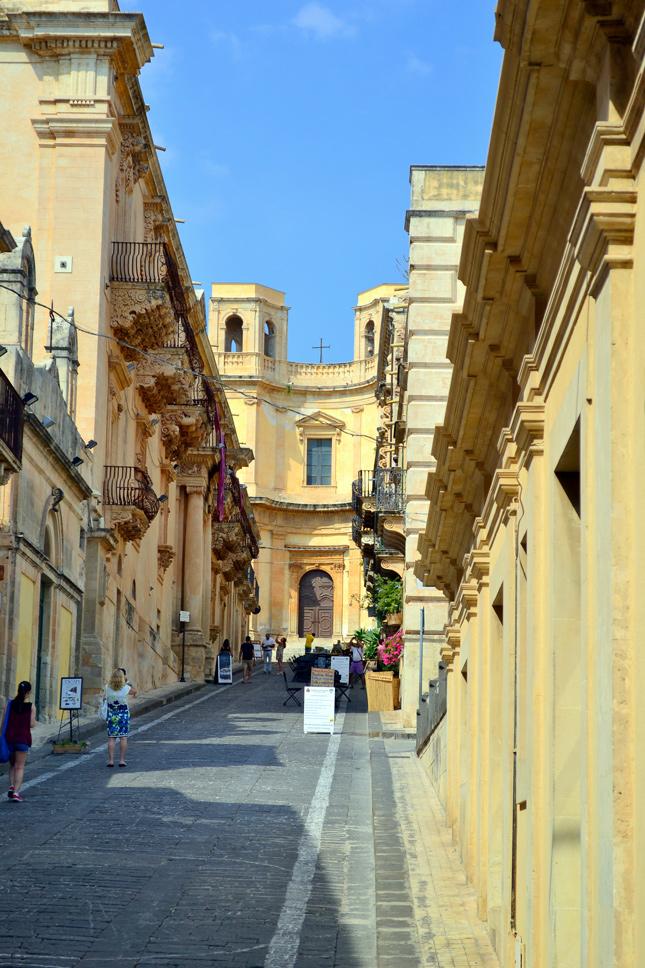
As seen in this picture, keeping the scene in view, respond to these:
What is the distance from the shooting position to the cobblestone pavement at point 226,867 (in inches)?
362

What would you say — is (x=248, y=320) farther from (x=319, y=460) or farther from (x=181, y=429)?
(x=181, y=429)

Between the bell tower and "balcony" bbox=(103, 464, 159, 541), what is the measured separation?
133 ft

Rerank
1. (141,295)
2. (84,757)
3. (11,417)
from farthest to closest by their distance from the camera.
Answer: (141,295), (84,757), (11,417)

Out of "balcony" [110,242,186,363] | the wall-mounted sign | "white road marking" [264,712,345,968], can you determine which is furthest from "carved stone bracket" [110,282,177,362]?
"white road marking" [264,712,345,968]

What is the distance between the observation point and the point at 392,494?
115 ft

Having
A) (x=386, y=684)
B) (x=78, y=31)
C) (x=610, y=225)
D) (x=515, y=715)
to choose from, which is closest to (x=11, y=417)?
(x=515, y=715)

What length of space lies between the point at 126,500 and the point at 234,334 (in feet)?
143

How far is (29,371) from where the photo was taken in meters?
22.5

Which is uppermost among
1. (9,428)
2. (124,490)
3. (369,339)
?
(369,339)

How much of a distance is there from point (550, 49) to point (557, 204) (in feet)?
4.37

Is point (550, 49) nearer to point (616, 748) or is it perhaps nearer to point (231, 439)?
point (616, 748)

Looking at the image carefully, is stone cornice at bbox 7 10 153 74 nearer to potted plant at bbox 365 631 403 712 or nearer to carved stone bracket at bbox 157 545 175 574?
potted plant at bbox 365 631 403 712

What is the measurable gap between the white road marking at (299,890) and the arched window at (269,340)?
187ft

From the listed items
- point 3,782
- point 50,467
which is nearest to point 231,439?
point 50,467
